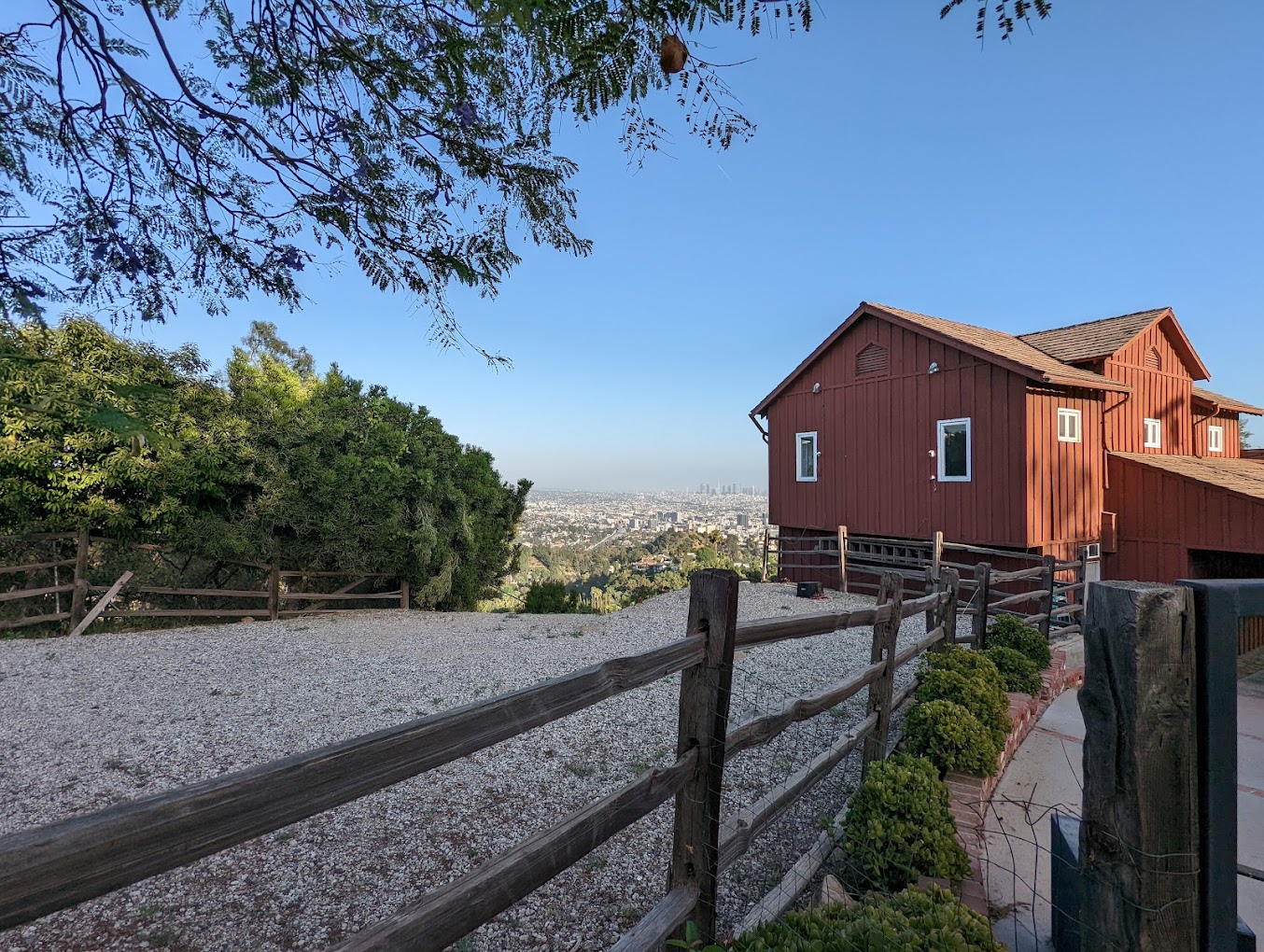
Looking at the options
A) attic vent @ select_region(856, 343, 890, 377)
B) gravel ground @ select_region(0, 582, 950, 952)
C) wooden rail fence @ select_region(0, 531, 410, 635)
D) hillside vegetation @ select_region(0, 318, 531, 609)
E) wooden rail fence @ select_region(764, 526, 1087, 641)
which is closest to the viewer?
gravel ground @ select_region(0, 582, 950, 952)

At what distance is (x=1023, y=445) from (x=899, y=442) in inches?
98.2

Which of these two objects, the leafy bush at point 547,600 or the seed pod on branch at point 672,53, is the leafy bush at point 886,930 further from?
the leafy bush at point 547,600

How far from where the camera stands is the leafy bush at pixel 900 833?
2.50 metres

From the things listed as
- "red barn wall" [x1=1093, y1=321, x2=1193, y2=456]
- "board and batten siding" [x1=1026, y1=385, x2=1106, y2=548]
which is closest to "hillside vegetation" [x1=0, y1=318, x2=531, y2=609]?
"board and batten siding" [x1=1026, y1=385, x2=1106, y2=548]

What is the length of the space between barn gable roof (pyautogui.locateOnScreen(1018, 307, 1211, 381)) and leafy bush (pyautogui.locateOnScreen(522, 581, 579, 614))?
503 inches

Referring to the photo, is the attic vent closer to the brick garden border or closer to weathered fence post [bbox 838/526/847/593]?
weathered fence post [bbox 838/526/847/593]

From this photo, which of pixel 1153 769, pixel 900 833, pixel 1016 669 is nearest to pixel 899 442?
pixel 1016 669

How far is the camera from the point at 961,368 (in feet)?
37.9

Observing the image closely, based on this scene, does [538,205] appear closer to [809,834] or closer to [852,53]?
[852,53]

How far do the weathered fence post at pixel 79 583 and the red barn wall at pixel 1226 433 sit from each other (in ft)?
82.4

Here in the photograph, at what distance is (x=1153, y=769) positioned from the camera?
4.02ft

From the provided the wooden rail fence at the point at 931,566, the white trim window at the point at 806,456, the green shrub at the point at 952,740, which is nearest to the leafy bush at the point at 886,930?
the green shrub at the point at 952,740

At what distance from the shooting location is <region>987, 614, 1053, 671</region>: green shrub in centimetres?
571

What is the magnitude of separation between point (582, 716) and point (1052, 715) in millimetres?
4277
